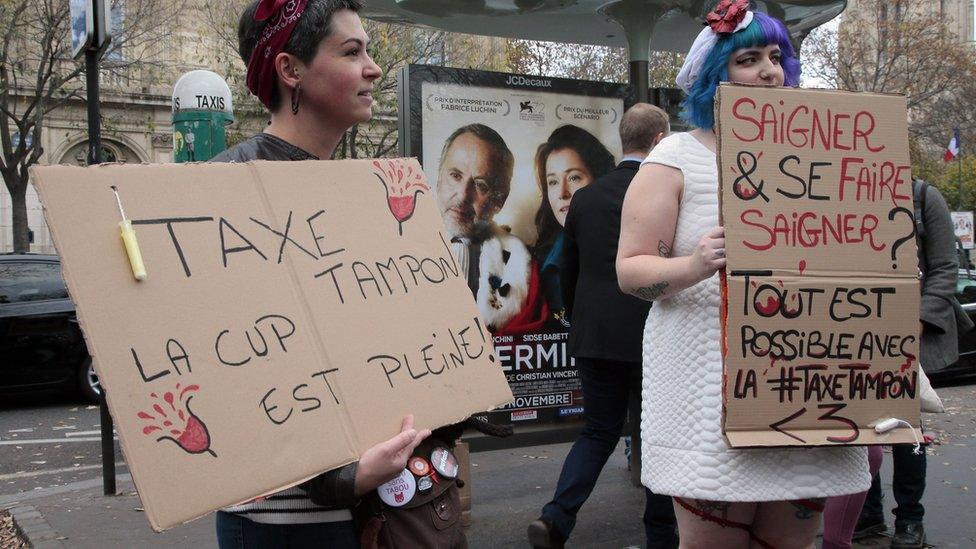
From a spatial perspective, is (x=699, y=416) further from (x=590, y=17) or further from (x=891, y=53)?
(x=891, y=53)

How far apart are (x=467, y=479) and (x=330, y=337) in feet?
10.1

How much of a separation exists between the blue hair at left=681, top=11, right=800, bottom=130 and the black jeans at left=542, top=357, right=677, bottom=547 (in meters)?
1.86

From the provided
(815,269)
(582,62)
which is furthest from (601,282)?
(582,62)

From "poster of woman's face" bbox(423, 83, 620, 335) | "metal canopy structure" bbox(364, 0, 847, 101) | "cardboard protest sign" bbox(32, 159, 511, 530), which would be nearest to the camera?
"cardboard protest sign" bbox(32, 159, 511, 530)

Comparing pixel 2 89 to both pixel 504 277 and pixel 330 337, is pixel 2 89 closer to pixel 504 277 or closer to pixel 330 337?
pixel 504 277

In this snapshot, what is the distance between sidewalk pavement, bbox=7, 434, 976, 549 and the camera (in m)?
4.64

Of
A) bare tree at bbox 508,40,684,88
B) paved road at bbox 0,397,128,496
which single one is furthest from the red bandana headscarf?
bare tree at bbox 508,40,684,88

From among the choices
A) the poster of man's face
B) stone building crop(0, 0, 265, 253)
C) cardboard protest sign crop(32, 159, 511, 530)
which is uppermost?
stone building crop(0, 0, 265, 253)

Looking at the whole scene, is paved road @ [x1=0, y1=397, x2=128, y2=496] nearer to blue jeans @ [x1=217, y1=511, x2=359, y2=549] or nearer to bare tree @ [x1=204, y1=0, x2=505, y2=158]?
blue jeans @ [x1=217, y1=511, x2=359, y2=549]

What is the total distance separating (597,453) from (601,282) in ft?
2.48

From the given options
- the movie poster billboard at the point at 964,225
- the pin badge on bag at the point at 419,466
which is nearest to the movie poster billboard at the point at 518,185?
the pin badge on bag at the point at 419,466

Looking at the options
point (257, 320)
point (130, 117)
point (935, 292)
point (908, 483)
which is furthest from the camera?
point (130, 117)

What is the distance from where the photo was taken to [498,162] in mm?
4906

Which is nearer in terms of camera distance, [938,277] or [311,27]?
[311,27]
